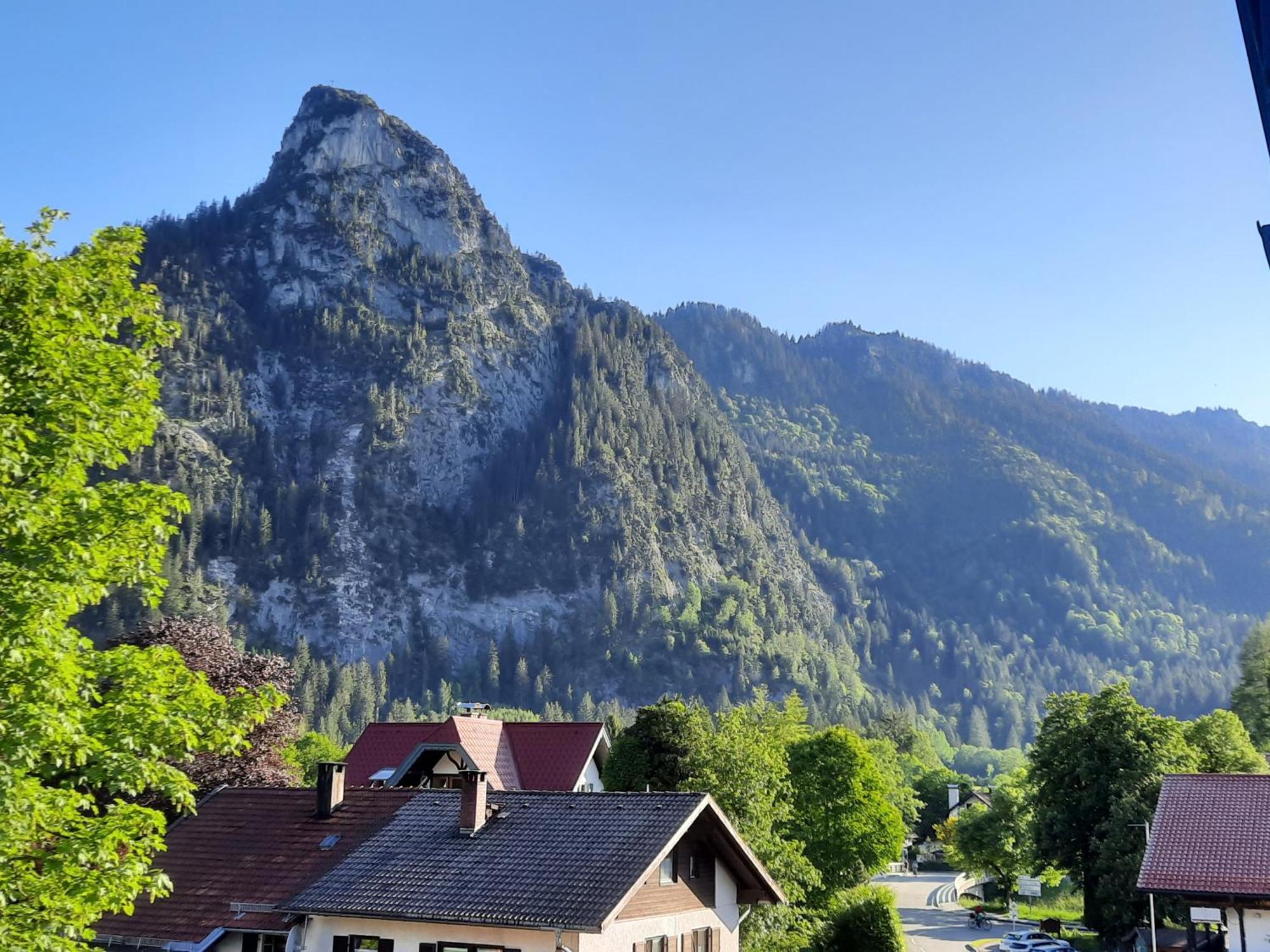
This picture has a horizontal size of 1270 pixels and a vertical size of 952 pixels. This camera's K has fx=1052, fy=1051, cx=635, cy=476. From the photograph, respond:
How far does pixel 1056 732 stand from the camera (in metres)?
52.7

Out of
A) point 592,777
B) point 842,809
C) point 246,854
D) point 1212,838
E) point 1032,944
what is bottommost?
point 1032,944

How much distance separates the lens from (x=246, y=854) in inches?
1131

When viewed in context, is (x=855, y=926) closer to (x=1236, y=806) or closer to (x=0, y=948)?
(x=1236, y=806)

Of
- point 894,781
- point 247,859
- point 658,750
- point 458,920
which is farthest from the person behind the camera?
point 894,781

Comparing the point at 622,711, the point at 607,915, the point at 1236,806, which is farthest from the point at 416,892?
the point at 622,711

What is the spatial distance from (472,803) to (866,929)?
1939 cm

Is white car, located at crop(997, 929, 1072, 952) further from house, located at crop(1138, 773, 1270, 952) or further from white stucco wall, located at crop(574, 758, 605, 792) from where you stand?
white stucco wall, located at crop(574, 758, 605, 792)

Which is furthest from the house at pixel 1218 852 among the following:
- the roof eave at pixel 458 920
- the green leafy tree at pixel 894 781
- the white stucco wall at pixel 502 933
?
the green leafy tree at pixel 894 781

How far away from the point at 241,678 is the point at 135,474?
156 metres

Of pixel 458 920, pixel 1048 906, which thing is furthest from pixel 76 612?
pixel 1048 906

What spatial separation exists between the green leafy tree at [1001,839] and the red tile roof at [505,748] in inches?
1495

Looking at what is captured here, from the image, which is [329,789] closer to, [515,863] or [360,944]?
[360,944]

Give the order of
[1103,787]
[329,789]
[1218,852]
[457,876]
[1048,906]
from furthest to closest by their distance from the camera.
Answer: [1048,906] < [1103,787] < [1218,852] < [329,789] < [457,876]

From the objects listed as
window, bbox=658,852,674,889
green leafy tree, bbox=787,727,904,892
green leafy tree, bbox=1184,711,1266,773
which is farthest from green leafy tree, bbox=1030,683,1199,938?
window, bbox=658,852,674,889
